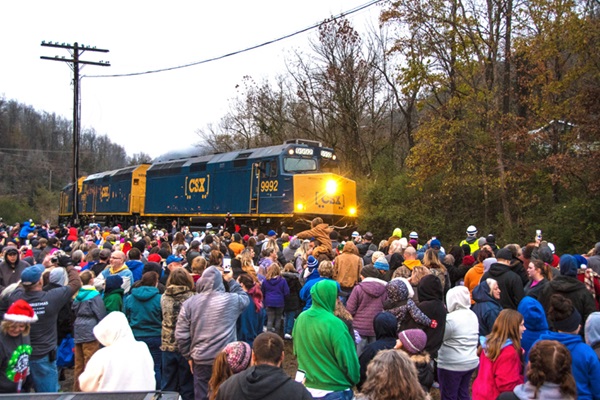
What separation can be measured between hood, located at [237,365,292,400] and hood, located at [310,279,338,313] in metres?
1.45

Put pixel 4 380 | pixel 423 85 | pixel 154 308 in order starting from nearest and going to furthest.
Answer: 1. pixel 4 380
2. pixel 154 308
3. pixel 423 85

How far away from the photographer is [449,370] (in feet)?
19.0

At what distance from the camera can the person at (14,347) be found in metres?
4.82

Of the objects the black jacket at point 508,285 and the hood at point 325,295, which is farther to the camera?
the black jacket at point 508,285

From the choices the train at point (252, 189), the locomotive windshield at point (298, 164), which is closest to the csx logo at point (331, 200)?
the train at point (252, 189)

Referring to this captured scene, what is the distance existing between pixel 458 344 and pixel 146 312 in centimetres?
380

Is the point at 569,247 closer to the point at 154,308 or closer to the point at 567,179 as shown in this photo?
the point at 567,179

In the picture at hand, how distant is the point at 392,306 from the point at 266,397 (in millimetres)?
2651

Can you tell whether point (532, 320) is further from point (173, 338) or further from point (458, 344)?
point (173, 338)

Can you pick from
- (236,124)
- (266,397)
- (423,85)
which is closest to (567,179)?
Answer: (423,85)

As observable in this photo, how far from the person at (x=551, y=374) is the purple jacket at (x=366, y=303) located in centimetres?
325

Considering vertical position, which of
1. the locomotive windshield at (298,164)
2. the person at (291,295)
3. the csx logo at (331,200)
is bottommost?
the person at (291,295)

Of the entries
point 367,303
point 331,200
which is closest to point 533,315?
point 367,303

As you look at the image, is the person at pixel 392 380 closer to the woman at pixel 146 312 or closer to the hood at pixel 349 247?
the woman at pixel 146 312
